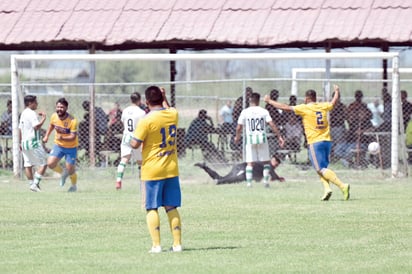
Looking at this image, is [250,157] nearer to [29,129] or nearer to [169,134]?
[29,129]

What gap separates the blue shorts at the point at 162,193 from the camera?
40.2 feet

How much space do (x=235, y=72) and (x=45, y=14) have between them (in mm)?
40075

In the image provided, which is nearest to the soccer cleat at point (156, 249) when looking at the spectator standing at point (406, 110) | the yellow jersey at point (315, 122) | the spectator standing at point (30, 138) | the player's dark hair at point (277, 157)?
the yellow jersey at point (315, 122)

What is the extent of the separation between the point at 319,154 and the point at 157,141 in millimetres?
7712

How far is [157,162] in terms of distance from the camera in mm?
12328

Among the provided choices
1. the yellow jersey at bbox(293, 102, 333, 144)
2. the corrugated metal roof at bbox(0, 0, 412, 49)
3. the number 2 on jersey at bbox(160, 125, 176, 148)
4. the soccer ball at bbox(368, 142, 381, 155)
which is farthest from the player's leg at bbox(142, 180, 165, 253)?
the corrugated metal roof at bbox(0, 0, 412, 49)

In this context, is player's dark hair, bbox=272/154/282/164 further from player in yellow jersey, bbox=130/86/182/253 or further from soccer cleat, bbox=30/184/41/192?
player in yellow jersey, bbox=130/86/182/253

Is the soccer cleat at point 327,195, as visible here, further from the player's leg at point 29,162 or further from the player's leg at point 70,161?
the player's leg at point 29,162

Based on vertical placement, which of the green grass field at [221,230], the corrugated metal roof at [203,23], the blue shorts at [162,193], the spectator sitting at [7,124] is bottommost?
the green grass field at [221,230]

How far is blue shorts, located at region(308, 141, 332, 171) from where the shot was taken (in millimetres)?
19531

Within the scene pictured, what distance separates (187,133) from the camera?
26406 mm

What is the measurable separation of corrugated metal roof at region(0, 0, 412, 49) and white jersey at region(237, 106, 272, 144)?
3768 mm

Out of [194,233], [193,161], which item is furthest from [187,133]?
[194,233]

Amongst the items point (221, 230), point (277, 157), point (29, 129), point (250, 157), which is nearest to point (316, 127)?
point (250, 157)
